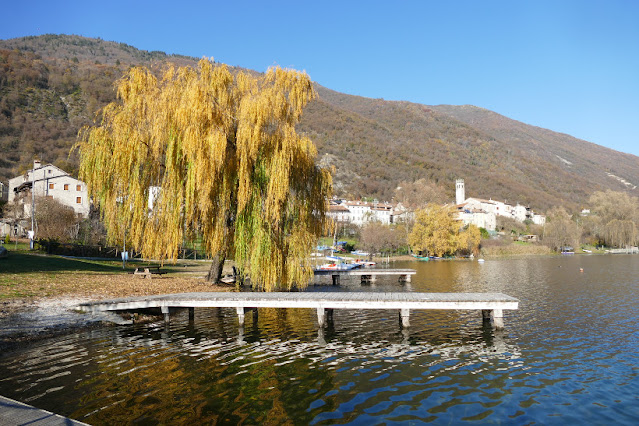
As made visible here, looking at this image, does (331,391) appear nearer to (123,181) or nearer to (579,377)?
(579,377)

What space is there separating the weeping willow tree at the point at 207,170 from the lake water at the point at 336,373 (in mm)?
3975

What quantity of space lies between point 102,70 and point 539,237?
164 meters

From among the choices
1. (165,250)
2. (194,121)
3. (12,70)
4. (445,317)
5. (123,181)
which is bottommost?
(445,317)

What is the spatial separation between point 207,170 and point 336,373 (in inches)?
454

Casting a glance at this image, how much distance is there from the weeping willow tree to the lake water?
13.0ft

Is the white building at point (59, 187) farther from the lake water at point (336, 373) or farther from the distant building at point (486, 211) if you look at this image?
the distant building at point (486, 211)

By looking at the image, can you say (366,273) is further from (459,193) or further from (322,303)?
(459,193)

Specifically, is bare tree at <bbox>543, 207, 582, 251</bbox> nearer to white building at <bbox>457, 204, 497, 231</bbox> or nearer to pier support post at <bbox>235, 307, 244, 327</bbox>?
white building at <bbox>457, 204, 497, 231</bbox>

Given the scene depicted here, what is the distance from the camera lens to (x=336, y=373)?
42.3 ft

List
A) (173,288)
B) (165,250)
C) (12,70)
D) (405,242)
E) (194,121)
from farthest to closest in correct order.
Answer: (12,70) < (405,242) < (173,288) < (165,250) < (194,121)

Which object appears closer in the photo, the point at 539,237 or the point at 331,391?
the point at 331,391

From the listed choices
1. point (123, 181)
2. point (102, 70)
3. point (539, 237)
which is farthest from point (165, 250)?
point (102, 70)

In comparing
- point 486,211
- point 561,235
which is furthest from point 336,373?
point 486,211

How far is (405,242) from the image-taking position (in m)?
100
